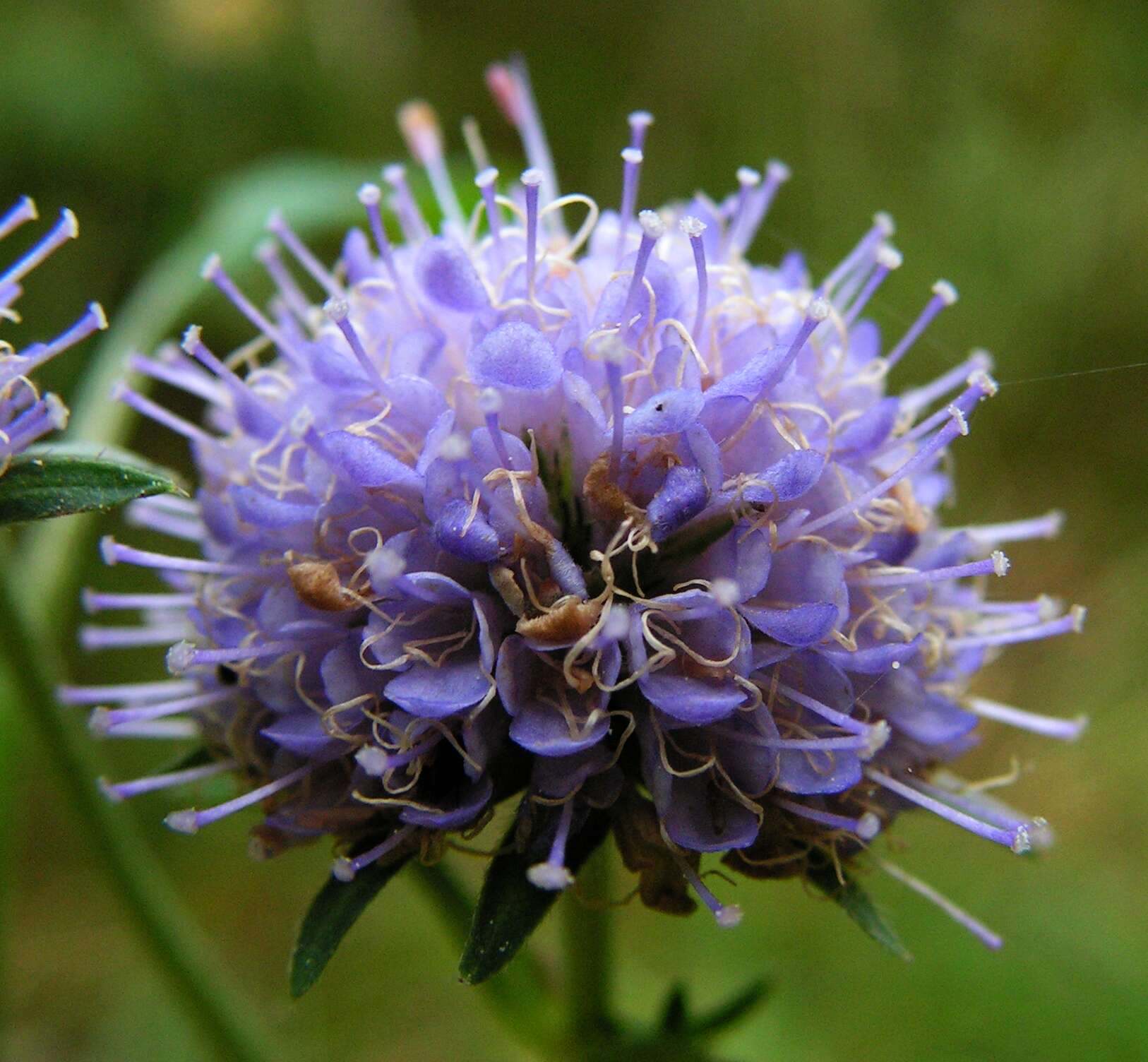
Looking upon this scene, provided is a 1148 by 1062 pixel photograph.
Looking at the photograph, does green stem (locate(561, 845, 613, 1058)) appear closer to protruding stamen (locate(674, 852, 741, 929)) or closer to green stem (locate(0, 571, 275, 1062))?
protruding stamen (locate(674, 852, 741, 929))

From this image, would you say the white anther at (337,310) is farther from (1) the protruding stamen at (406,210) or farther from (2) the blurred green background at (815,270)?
(2) the blurred green background at (815,270)

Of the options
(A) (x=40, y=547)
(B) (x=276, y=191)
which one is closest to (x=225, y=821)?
(A) (x=40, y=547)

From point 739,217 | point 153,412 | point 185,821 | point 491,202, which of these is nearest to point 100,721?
point 185,821

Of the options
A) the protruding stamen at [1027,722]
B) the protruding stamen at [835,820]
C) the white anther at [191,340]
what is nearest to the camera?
the protruding stamen at [835,820]

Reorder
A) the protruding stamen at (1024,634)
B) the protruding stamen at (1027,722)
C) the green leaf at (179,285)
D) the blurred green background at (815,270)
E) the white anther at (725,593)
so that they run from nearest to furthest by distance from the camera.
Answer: the white anther at (725,593) < the protruding stamen at (1024,634) < the protruding stamen at (1027,722) < the green leaf at (179,285) < the blurred green background at (815,270)

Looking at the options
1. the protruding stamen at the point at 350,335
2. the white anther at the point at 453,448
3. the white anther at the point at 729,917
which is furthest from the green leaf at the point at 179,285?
the white anther at the point at 729,917

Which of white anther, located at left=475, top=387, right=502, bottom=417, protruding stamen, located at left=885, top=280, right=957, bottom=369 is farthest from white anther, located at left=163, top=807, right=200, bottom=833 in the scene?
protruding stamen, located at left=885, top=280, right=957, bottom=369

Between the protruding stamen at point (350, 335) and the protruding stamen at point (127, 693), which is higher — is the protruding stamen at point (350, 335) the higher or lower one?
the higher one

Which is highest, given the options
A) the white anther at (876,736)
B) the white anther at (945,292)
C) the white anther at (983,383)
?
the white anther at (945,292)
